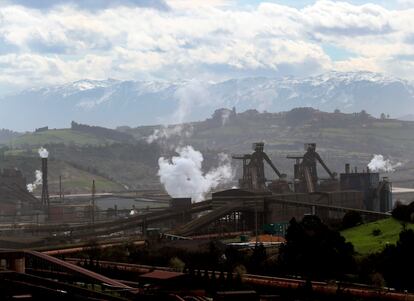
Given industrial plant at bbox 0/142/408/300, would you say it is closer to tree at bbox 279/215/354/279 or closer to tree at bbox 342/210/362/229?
tree at bbox 279/215/354/279

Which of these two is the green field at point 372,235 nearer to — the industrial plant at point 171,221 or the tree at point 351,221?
the tree at point 351,221

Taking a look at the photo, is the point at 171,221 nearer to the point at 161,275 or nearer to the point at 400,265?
the point at 161,275

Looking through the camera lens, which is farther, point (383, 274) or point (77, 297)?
point (383, 274)

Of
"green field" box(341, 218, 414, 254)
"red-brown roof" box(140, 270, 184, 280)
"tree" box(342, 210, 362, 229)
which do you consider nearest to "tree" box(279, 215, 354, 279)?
"green field" box(341, 218, 414, 254)

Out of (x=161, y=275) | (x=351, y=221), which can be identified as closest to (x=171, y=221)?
(x=351, y=221)

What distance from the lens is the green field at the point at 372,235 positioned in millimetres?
75062

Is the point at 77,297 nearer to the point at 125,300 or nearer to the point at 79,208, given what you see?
the point at 125,300

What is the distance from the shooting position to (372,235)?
82.4m

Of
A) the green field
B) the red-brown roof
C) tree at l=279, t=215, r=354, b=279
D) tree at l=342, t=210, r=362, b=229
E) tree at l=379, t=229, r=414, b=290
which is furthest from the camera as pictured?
tree at l=342, t=210, r=362, b=229

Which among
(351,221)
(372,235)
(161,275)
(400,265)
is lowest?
(161,275)

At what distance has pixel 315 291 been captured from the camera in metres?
59.1

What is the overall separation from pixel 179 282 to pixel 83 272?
32.4ft

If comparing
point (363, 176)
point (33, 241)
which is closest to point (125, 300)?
point (33, 241)

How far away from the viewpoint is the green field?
75062 mm
